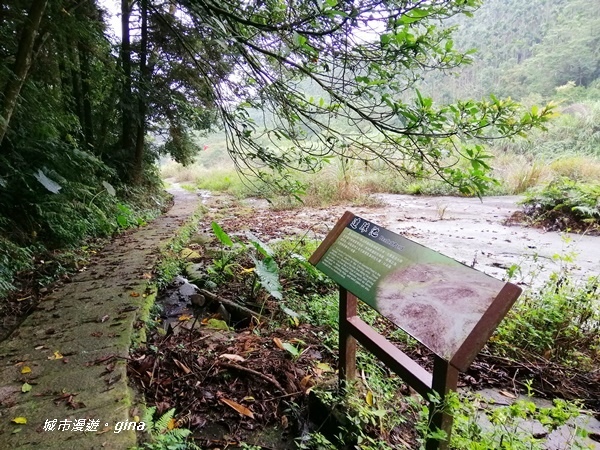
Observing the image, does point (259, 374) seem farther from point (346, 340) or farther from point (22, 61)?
point (22, 61)

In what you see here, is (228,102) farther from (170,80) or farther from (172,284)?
(170,80)

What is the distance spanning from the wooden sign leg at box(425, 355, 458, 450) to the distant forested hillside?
65.7 ft

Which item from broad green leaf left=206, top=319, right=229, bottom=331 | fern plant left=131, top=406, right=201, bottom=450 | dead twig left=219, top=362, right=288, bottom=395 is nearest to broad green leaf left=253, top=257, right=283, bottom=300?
broad green leaf left=206, top=319, right=229, bottom=331

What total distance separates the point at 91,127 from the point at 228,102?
566cm

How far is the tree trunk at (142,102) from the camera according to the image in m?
6.43

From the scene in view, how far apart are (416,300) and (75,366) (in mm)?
1946

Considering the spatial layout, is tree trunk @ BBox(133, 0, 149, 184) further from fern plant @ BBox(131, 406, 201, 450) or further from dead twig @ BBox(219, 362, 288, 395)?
fern plant @ BBox(131, 406, 201, 450)

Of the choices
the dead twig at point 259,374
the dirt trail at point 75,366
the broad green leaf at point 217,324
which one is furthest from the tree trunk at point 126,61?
the dead twig at point 259,374

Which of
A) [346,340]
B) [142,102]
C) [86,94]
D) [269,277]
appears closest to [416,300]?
[346,340]

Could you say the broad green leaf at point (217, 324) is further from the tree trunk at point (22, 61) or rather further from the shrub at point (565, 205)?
the shrub at point (565, 205)

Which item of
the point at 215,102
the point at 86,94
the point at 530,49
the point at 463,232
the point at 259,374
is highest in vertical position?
the point at 530,49

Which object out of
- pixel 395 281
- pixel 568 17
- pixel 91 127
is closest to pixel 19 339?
pixel 395 281

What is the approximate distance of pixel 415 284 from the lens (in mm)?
1405

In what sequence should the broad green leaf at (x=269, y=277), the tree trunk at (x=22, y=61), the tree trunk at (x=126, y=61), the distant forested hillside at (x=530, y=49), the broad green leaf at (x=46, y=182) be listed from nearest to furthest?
1. the broad green leaf at (x=269, y=277)
2. the tree trunk at (x=22, y=61)
3. the broad green leaf at (x=46, y=182)
4. the tree trunk at (x=126, y=61)
5. the distant forested hillside at (x=530, y=49)
